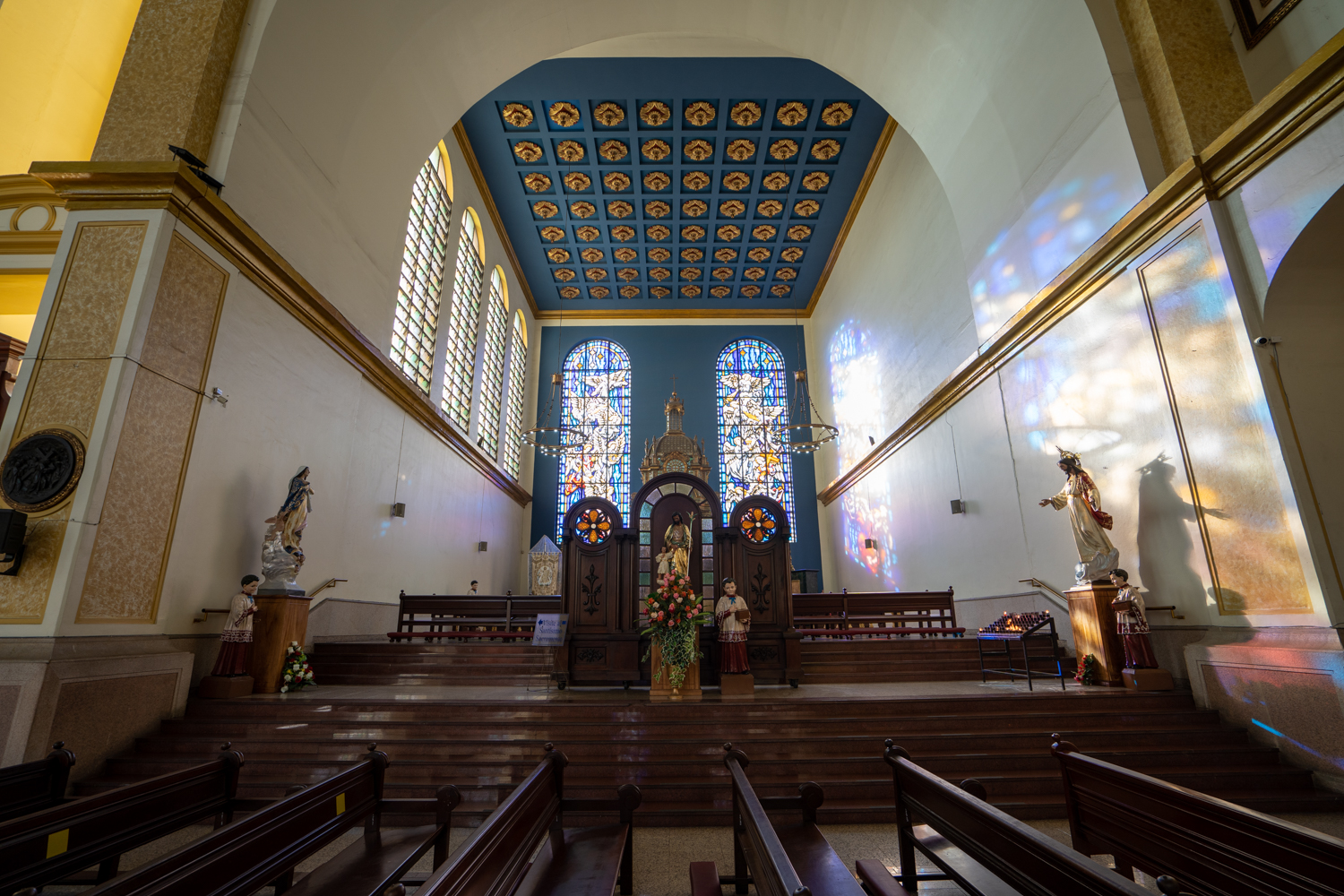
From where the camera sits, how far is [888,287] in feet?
46.7

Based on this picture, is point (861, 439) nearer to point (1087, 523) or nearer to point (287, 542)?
point (1087, 523)

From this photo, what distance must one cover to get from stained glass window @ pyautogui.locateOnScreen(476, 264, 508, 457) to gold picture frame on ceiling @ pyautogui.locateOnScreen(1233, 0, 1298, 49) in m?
14.2

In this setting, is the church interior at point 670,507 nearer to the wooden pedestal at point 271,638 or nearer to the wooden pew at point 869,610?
the wooden pedestal at point 271,638

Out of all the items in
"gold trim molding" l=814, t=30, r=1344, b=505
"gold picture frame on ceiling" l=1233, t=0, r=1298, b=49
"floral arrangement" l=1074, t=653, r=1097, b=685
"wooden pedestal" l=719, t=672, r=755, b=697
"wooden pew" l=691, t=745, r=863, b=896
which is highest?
"gold picture frame on ceiling" l=1233, t=0, r=1298, b=49

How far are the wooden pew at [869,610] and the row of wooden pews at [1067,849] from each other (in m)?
6.54

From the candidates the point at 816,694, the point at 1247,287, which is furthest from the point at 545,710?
the point at 1247,287

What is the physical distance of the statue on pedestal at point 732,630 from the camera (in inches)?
288

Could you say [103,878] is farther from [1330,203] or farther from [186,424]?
[1330,203]

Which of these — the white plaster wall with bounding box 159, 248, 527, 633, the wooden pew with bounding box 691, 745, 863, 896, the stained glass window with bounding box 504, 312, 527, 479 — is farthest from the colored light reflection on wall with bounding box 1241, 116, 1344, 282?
the stained glass window with bounding box 504, 312, 527, 479

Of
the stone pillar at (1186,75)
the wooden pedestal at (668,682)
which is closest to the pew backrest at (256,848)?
the wooden pedestal at (668,682)

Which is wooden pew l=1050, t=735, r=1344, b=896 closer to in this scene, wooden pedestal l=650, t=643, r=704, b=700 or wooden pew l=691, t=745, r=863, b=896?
wooden pew l=691, t=745, r=863, b=896

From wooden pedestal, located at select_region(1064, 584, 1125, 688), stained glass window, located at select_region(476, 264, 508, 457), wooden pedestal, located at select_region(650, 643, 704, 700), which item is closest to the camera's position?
wooden pedestal, located at select_region(1064, 584, 1125, 688)

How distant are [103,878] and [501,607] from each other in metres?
7.57

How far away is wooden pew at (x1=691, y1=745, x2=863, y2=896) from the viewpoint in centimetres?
196
